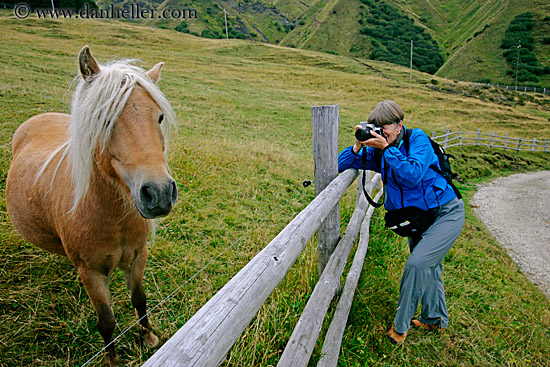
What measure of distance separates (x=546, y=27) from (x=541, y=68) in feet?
67.7

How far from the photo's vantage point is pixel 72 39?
35.1 m

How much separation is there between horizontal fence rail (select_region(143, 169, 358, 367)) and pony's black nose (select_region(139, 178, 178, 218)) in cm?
58

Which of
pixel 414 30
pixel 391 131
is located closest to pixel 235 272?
pixel 391 131

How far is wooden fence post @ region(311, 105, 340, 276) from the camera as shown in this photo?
2490mm

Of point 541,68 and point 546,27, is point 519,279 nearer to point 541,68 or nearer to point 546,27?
point 541,68

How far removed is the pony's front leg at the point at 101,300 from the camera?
2.10 metres

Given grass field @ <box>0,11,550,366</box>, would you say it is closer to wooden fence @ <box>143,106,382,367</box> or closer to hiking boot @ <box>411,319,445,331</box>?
hiking boot @ <box>411,319,445,331</box>

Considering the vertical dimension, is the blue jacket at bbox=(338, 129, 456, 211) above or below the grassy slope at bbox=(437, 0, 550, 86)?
below

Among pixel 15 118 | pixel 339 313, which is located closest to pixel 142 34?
pixel 15 118

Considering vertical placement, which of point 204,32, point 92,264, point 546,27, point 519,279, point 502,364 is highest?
point 204,32

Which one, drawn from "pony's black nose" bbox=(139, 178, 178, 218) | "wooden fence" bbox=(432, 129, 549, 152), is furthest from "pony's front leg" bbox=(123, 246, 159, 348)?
"wooden fence" bbox=(432, 129, 549, 152)

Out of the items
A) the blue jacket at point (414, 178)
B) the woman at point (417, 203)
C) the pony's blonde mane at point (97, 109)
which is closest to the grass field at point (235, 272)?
the woman at point (417, 203)

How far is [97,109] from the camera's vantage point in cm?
159

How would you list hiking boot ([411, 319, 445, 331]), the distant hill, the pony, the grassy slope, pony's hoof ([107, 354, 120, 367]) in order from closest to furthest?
the pony, pony's hoof ([107, 354, 120, 367]), hiking boot ([411, 319, 445, 331]), the grassy slope, the distant hill
